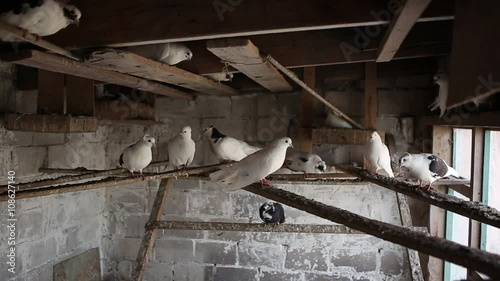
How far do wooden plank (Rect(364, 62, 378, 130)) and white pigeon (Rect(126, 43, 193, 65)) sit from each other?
1.42 metres

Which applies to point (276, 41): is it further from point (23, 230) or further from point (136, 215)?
point (136, 215)

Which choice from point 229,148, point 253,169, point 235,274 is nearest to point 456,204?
point 253,169

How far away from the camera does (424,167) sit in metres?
2.04

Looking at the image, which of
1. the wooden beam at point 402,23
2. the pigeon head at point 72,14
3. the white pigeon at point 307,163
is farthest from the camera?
the white pigeon at point 307,163

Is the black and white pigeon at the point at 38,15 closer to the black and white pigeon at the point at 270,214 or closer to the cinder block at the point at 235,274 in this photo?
the black and white pigeon at the point at 270,214

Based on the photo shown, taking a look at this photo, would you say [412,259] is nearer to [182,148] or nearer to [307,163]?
[307,163]

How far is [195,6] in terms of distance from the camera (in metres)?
1.27

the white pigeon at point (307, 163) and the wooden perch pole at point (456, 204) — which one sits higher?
the wooden perch pole at point (456, 204)

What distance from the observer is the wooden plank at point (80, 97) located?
6.84 ft

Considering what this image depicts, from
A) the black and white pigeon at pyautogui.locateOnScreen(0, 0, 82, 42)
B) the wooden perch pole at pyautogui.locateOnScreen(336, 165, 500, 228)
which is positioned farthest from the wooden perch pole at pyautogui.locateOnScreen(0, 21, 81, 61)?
the wooden perch pole at pyautogui.locateOnScreen(336, 165, 500, 228)

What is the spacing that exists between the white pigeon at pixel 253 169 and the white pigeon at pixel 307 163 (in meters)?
0.87

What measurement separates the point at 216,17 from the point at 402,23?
555 millimetres

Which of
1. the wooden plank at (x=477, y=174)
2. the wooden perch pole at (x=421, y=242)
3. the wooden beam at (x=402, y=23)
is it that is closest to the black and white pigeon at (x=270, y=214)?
the wooden plank at (x=477, y=174)

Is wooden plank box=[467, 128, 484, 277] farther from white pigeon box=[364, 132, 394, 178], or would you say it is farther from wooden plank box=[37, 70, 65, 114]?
wooden plank box=[37, 70, 65, 114]
